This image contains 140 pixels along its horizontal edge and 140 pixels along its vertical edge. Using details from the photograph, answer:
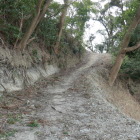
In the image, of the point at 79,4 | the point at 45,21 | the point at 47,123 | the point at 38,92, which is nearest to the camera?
the point at 47,123

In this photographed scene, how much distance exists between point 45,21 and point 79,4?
9.35m

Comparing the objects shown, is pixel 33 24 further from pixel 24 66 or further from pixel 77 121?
pixel 77 121

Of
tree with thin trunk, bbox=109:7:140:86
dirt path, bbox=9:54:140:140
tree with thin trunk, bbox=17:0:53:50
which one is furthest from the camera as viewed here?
tree with thin trunk, bbox=109:7:140:86

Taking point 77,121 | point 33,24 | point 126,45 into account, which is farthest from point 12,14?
point 126,45

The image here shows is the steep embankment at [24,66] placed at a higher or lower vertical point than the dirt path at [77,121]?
higher

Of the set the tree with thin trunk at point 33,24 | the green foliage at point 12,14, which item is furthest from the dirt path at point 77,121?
the green foliage at point 12,14

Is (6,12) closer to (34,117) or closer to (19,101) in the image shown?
(19,101)

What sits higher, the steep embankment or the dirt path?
the steep embankment

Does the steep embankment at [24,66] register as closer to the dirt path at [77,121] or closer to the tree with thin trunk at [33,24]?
the tree with thin trunk at [33,24]

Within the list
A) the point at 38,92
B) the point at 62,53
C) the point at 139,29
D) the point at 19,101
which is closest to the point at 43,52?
the point at 62,53

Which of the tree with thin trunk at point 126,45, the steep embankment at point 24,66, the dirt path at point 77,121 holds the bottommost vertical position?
the dirt path at point 77,121

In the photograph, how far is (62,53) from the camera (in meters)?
19.7

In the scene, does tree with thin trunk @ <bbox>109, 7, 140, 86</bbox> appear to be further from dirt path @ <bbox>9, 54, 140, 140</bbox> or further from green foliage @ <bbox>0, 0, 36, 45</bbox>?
green foliage @ <bbox>0, 0, 36, 45</bbox>

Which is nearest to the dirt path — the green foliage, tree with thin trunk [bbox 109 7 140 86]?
the green foliage
